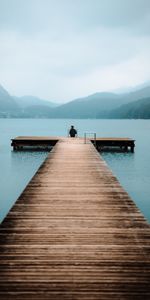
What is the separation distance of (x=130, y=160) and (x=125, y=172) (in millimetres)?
6581

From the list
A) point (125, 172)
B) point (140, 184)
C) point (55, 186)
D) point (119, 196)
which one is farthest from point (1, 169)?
point (119, 196)

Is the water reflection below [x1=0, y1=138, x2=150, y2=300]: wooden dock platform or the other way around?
below

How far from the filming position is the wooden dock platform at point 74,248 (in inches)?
197

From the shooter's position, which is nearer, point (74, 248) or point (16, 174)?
point (74, 248)

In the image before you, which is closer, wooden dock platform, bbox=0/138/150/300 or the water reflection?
wooden dock platform, bbox=0/138/150/300

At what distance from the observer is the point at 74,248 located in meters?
6.38

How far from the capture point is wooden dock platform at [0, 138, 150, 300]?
5.00m

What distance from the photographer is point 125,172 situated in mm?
31109

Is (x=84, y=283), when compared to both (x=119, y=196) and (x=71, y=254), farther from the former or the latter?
(x=119, y=196)

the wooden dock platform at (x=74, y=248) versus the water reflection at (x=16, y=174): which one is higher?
the wooden dock platform at (x=74, y=248)

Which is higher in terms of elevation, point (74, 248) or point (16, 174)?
point (74, 248)

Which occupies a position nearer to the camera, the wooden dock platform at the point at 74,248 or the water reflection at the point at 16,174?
the wooden dock platform at the point at 74,248

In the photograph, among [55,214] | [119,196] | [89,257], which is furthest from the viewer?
[119,196]

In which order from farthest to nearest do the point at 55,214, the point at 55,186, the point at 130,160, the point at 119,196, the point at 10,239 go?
the point at 130,160 → the point at 55,186 → the point at 119,196 → the point at 55,214 → the point at 10,239
